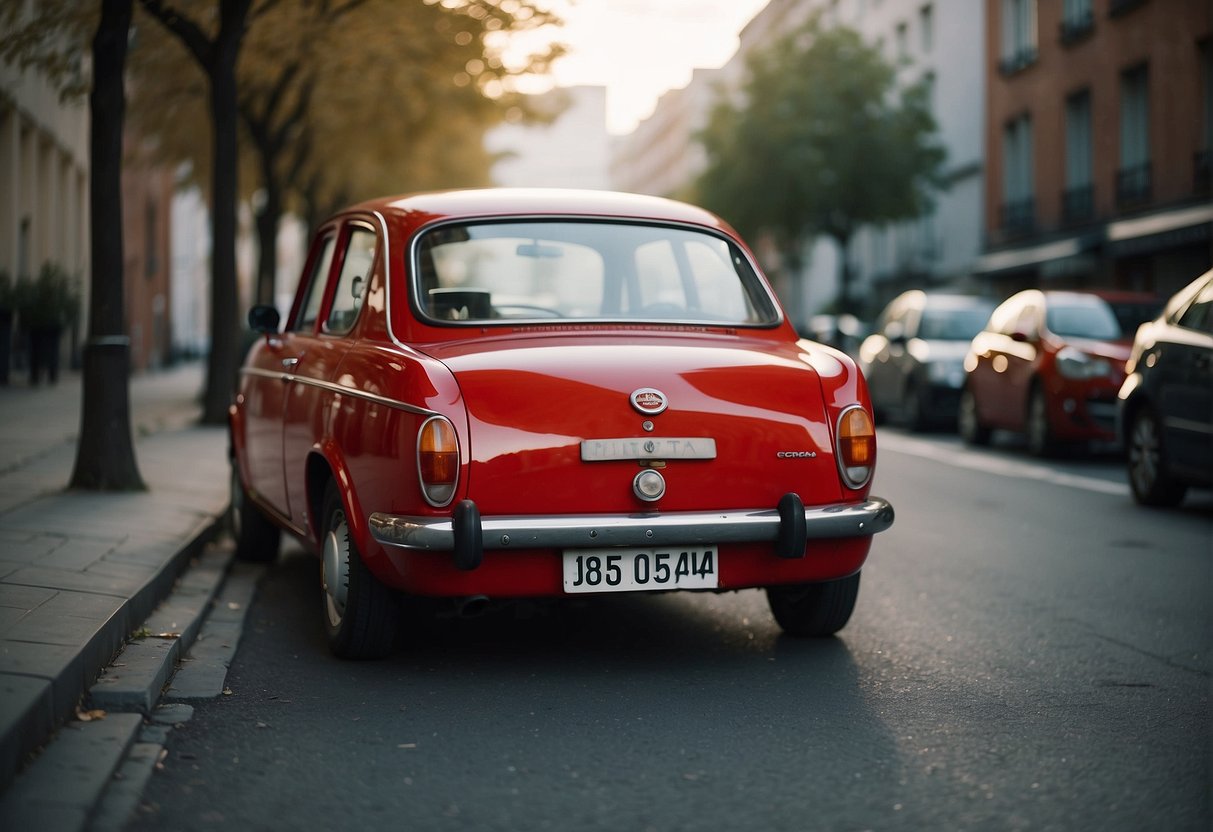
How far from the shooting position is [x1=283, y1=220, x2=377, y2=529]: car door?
20.8ft

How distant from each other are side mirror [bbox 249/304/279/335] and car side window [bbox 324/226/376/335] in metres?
0.87

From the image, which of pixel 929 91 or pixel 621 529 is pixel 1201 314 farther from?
pixel 929 91

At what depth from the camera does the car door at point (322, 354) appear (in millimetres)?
6336

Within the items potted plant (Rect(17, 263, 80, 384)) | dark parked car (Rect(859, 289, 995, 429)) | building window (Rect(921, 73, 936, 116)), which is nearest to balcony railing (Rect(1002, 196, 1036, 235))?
building window (Rect(921, 73, 936, 116))

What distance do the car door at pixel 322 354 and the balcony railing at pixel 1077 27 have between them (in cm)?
2791

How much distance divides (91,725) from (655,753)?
161 centimetres

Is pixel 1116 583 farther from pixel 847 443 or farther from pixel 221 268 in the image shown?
pixel 221 268

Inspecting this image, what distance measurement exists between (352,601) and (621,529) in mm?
1076

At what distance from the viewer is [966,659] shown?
19.8ft

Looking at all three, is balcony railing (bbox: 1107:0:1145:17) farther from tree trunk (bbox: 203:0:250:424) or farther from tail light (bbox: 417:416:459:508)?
tail light (bbox: 417:416:459:508)

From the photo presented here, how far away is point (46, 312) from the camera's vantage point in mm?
23438

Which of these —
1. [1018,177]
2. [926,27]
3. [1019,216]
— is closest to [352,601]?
[1019,216]

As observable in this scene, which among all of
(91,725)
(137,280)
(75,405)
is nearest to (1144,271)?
(75,405)

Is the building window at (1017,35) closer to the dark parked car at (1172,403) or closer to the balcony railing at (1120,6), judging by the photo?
the balcony railing at (1120,6)
